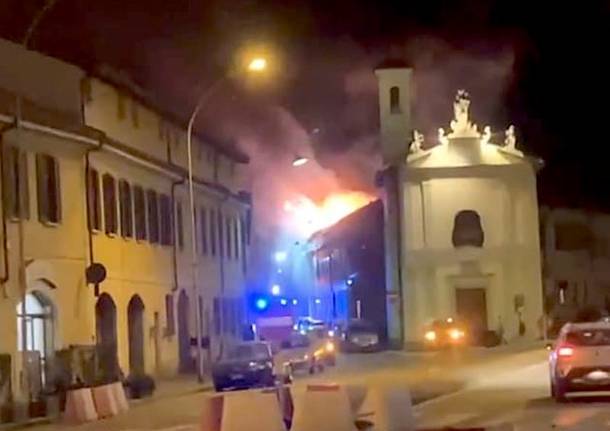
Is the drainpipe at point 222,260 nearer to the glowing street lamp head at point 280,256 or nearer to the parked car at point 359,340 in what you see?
the parked car at point 359,340

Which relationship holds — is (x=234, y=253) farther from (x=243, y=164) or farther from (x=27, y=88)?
(x=27, y=88)

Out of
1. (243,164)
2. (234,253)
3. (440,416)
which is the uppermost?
(243,164)

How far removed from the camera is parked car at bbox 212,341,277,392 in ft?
144

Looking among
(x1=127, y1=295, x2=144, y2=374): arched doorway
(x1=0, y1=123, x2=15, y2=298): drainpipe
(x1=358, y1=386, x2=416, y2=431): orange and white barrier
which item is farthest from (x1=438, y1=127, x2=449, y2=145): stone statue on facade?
(x1=358, y1=386, x2=416, y2=431): orange and white barrier

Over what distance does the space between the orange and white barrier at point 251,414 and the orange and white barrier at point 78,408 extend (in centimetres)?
1646

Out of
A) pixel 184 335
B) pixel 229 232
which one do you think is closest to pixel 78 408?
pixel 184 335

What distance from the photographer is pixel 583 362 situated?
3116 centimetres

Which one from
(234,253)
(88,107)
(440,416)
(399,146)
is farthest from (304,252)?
(440,416)

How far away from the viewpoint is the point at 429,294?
82062 millimetres

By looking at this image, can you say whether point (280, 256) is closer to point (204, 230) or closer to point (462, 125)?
point (462, 125)

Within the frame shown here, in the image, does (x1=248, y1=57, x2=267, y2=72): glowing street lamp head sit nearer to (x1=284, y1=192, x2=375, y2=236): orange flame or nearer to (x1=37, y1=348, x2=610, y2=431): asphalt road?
(x1=37, y1=348, x2=610, y2=431): asphalt road

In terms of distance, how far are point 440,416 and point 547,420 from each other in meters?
3.04

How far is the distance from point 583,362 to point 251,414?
1429cm

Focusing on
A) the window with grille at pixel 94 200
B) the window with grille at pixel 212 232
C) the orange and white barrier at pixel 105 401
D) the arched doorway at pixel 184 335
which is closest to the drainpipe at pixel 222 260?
the window with grille at pixel 212 232
